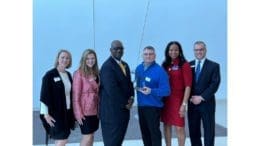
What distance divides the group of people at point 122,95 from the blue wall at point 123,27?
5.85m

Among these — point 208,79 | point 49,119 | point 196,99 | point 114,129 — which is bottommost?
point 114,129

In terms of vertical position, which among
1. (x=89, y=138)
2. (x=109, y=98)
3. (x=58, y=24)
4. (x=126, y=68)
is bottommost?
(x=89, y=138)

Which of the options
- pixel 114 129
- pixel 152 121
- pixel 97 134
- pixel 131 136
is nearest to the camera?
pixel 114 129

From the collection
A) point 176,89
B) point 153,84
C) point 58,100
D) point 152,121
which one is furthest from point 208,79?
point 58,100

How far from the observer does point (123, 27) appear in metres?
11.1

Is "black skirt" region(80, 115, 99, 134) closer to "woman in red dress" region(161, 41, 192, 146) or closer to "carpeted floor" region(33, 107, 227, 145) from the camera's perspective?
"woman in red dress" region(161, 41, 192, 146)

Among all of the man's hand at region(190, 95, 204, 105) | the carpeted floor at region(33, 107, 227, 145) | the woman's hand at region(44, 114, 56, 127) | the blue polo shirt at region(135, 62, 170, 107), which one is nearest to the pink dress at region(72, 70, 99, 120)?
the woman's hand at region(44, 114, 56, 127)

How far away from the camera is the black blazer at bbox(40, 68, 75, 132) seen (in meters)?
4.26

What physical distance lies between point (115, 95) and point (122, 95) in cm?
8

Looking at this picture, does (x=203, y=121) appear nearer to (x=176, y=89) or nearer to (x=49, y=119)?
(x=176, y=89)
